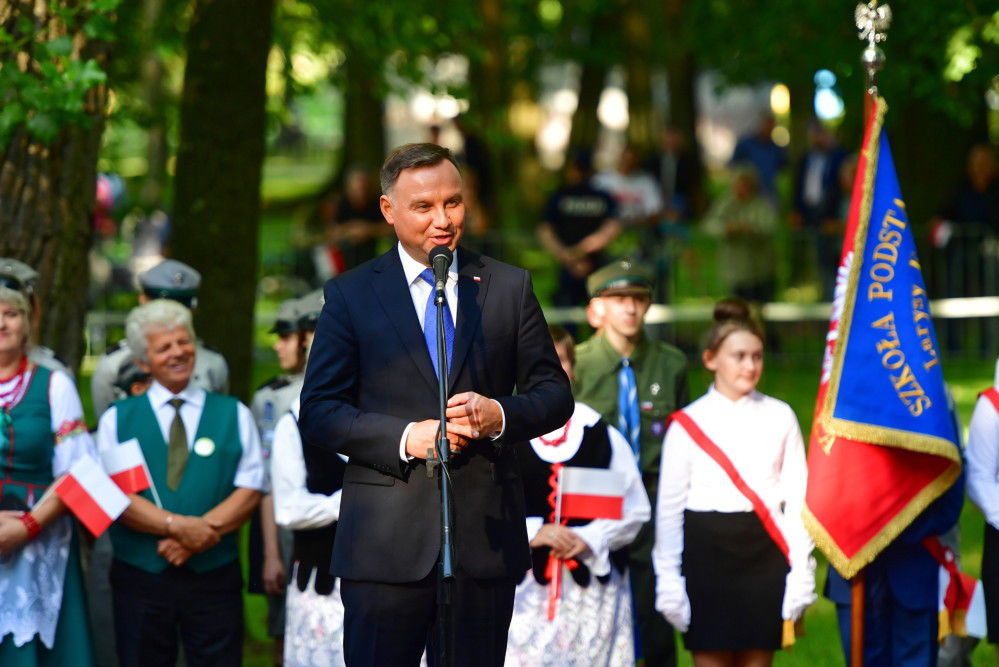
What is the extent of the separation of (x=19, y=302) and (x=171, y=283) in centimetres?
153

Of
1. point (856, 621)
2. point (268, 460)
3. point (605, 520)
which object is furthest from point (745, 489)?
point (268, 460)

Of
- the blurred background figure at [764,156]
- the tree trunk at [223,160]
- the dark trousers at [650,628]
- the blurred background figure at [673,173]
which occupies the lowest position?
the dark trousers at [650,628]

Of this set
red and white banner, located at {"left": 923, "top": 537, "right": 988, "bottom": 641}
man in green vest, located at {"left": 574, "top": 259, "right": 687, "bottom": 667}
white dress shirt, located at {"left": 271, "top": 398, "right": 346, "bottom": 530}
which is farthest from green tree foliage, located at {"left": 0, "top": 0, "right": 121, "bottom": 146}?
red and white banner, located at {"left": 923, "top": 537, "right": 988, "bottom": 641}

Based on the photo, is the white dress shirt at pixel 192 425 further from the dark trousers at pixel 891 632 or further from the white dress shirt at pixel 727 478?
the dark trousers at pixel 891 632

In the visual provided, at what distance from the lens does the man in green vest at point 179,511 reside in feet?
24.3

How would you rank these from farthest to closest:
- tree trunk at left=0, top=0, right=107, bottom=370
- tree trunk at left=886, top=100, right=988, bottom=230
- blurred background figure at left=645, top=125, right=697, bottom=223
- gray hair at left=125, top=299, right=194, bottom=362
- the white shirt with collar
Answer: blurred background figure at left=645, top=125, right=697, bottom=223 → tree trunk at left=886, top=100, right=988, bottom=230 → tree trunk at left=0, top=0, right=107, bottom=370 → gray hair at left=125, top=299, right=194, bottom=362 → the white shirt with collar

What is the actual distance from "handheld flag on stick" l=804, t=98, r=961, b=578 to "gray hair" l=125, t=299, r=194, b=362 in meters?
2.80

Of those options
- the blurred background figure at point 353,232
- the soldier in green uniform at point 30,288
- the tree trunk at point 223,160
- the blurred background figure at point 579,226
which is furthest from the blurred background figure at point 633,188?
the soldier in green uniform at point 30,288

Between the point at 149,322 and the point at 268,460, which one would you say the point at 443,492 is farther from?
the point at 268,460

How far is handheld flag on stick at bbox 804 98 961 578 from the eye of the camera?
24.2 ft

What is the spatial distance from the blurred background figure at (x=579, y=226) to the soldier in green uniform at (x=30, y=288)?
378 inches

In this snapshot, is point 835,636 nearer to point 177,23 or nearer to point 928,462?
point 928,462

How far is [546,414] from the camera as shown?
204 inches

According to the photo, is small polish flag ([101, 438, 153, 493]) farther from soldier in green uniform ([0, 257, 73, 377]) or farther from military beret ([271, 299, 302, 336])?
military beret ([271, 299, 302, 336])
